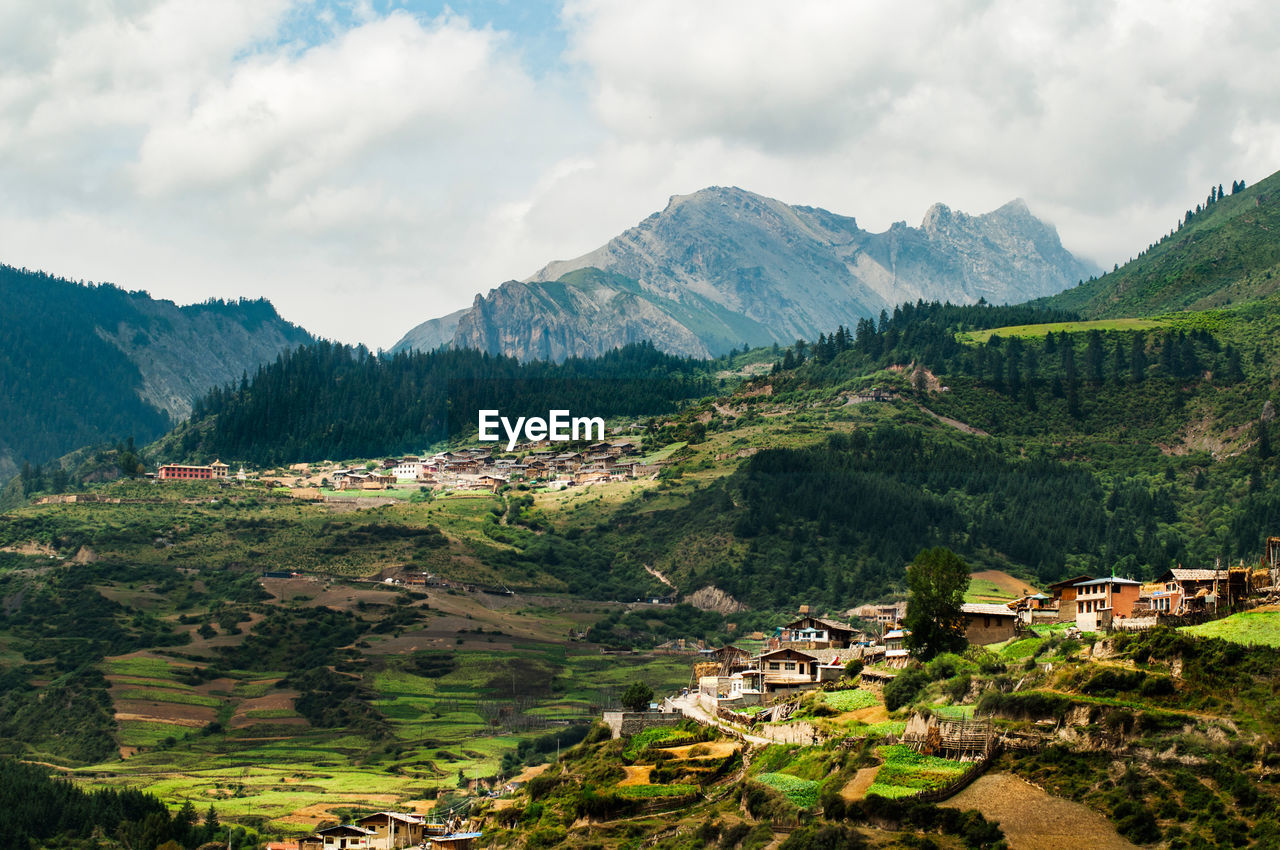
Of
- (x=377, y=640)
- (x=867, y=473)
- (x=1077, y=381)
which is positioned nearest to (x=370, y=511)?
(x=377, y=640)

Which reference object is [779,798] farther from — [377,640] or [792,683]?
[377,640]

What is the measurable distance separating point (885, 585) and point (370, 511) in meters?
71.3

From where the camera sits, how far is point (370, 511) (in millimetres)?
197625

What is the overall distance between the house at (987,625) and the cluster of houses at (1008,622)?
0.04m

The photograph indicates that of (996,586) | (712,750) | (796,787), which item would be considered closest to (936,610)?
(712,750)

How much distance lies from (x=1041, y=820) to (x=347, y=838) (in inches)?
1848

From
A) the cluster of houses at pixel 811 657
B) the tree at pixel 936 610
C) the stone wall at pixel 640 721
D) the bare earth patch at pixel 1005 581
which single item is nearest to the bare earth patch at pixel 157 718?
the cluster of houses at pixel 811 657

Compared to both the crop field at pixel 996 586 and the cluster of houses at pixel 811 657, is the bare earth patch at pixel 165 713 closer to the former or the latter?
the cluster of houses at pixel 811 657

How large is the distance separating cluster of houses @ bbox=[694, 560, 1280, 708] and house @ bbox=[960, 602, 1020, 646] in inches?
1.8

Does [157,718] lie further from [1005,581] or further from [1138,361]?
[1138,361]

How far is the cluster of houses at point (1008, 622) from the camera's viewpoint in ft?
210

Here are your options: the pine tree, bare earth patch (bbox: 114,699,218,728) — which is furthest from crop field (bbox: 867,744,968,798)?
the pine tree

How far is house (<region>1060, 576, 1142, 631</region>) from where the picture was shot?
68.1 meters

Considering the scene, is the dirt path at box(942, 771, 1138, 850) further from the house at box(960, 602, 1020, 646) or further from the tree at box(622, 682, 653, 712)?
the tree at box(622, 682, 653, 712)
